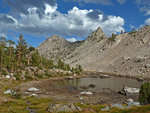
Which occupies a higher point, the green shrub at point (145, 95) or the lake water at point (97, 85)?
the green shrub at point (145, 95)

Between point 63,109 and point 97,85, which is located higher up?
point 63,109

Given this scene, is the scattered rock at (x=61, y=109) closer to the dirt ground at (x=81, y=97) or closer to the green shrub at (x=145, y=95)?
the dirt ground at (x=81, y=97)

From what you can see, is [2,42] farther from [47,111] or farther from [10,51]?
[47,111]

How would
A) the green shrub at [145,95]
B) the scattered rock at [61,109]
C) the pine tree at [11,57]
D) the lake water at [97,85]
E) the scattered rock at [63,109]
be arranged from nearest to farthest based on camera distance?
the scattered rock at [63,109] → the scattered rock at [61,109] → the green shrub at [145,95] → the lake water at [97,85] → the pine tree at [11,57]

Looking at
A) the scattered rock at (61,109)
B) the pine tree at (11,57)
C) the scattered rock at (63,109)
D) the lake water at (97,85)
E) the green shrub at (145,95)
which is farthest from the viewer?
the pine tree at (11,57)

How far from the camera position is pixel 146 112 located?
15.8 m

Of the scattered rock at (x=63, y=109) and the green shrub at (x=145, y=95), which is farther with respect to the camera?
the green shrub at (x=145, y=95)

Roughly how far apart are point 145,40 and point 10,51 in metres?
175

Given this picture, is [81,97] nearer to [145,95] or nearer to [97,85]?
[145,95]

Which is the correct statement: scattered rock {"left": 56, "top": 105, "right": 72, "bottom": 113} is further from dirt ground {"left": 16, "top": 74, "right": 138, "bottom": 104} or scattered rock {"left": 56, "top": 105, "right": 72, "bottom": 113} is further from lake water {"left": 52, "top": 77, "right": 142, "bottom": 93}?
lake water {"left": 52, "top": 77, "right": 142, "bottom": 93}

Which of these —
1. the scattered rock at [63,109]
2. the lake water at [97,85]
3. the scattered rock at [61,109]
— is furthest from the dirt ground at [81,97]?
the scattered rock at [63,109]

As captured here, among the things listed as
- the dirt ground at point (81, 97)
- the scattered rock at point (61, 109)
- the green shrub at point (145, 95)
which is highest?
the green shrub at point (145, 95)

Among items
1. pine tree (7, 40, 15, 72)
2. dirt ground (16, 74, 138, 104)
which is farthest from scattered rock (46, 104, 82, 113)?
pine tree (7, 40, 15, 72)

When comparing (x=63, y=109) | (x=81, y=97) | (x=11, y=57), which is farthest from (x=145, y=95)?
(x=11, y=57)
